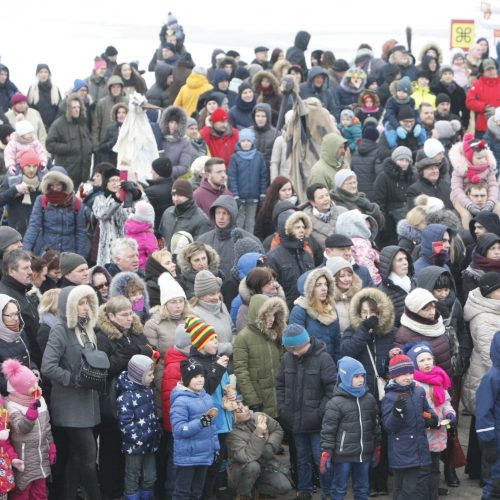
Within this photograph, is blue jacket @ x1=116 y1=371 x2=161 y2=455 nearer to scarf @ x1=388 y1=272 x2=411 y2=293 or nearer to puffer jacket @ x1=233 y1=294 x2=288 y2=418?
puffer jacket @ x1=233 y1=294 x2=288 y2=418

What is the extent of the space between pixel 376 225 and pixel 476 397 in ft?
11.7

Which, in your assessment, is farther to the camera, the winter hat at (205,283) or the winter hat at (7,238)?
the winter hat at (7,238)

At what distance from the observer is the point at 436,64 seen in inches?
858

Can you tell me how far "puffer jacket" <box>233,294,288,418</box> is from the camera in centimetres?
1112

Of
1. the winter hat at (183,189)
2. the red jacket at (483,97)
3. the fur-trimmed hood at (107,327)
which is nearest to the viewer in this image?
the fur-trimmed hood at (107,327)

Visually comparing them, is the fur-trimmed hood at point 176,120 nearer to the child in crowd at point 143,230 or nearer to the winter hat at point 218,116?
the winter hat at point 218,116

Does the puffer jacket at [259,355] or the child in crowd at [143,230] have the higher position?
the child in crowd at [143,230]

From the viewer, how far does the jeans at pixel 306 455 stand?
1088cm

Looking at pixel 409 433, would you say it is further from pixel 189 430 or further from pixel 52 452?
pixel 52 452

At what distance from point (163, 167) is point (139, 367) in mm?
5123

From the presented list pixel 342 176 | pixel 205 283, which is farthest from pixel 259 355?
pixel 342 176

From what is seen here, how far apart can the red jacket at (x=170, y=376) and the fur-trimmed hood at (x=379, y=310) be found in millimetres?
1365

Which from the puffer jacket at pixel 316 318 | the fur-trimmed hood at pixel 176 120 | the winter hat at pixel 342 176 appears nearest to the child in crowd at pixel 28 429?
the puffer jacket at pixel 316 318

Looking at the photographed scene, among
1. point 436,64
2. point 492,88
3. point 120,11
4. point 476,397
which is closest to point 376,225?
point 476,397
